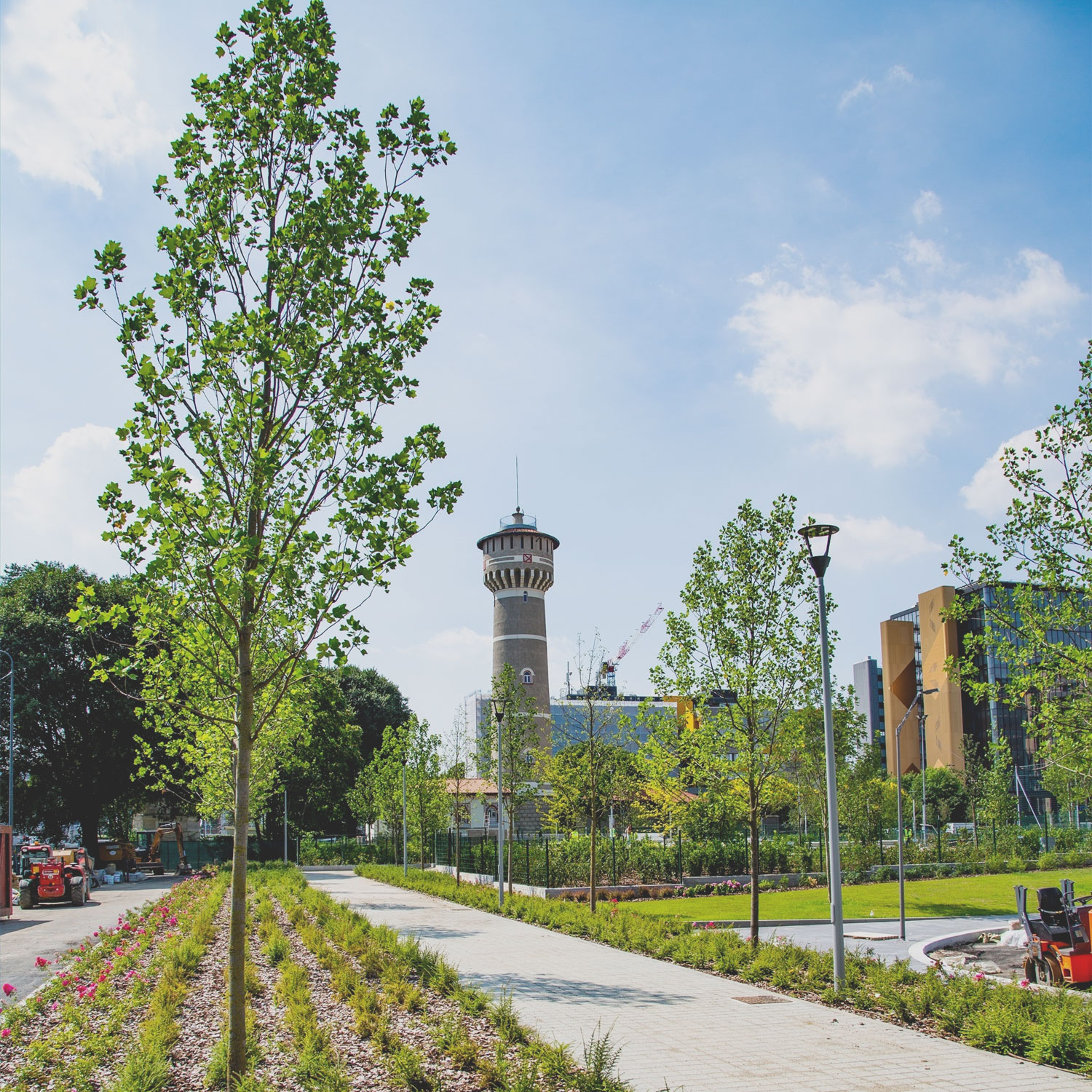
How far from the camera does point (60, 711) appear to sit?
142ft

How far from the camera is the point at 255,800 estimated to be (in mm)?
30078

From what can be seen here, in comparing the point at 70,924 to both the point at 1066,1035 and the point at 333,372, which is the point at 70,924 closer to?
the point at 333,372

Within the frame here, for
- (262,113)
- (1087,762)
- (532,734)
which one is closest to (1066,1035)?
(1087,762)

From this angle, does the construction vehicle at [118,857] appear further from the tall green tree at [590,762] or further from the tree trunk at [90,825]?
the tall green tree at [590,762]

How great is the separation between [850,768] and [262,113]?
39828 mm

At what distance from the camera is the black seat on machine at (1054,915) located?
1193 centimetres

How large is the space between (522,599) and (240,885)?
49038 mm

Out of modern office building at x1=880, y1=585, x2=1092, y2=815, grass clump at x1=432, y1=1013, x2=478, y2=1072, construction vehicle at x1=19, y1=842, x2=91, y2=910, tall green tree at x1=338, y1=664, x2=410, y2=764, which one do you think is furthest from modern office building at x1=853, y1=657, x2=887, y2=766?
grass clump at x1=432, y1=1013, x2=478, y2=1072

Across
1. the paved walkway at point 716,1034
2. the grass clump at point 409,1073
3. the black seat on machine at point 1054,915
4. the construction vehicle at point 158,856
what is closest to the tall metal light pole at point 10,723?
the construction vehicle at point 158,856

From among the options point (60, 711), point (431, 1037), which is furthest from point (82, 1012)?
point (60, 711)

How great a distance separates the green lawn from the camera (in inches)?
890

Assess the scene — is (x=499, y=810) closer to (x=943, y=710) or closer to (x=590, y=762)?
(x=590, y=762)

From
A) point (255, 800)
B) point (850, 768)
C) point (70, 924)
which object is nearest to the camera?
point (70, 924)

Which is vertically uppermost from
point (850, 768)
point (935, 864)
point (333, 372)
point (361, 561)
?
point (333, 372)
